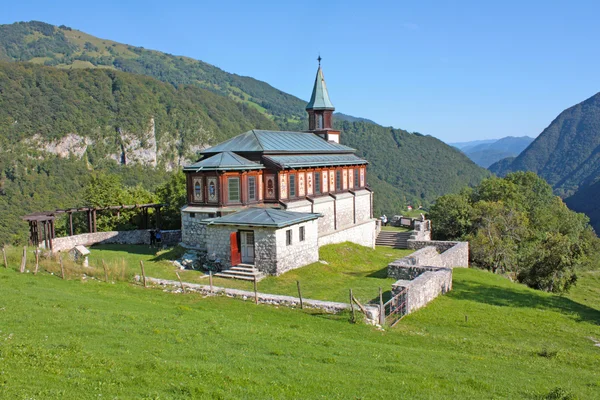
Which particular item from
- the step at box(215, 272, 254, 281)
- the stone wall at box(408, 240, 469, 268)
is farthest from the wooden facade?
the stone wall at box(408, 240, 469, 268)

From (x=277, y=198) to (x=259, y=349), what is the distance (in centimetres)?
1871

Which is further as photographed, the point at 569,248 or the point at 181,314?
the point at 569,248

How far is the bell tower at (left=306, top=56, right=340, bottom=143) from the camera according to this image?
41.2m

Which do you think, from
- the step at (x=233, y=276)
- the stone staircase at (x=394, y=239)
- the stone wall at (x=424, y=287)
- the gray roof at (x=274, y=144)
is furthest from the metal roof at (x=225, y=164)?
the stone staircase at (x=394, y=239)

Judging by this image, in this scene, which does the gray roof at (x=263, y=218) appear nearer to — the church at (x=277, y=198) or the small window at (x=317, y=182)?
the church at (x=277, y=198)

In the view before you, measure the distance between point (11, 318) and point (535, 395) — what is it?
485 inches

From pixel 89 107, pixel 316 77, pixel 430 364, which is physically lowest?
pixel 430 364

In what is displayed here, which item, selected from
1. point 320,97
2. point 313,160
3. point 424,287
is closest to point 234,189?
point 313,160

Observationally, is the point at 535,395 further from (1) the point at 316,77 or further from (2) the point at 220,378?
(1) the point at 316,77

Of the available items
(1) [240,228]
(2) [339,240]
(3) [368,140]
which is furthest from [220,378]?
(3) [368,140]

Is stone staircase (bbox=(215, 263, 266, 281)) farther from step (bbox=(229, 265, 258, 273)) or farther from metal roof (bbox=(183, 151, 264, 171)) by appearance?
metal roof (bbox=(183, 151, 264, 171))

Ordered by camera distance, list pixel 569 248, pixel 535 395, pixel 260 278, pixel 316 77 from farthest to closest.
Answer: pixel 316 77 → pixel 569 248 → pixel 260 278 → pixel 535 395

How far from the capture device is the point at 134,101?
146 m

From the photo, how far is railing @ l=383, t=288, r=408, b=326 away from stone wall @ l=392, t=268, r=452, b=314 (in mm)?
150
